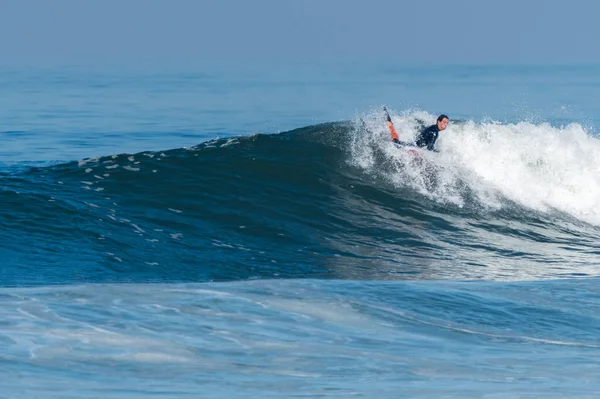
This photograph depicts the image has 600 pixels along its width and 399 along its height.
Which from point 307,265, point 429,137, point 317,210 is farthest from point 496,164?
point 307,265

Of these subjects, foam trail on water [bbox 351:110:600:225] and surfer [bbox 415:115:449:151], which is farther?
foam trail on water [bbox 351:110:600:225]

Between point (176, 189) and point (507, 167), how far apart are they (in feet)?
20.1

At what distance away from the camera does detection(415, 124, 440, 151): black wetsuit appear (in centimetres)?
1516

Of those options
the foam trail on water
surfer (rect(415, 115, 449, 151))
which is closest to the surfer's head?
surfer (rect(415, 115, 449, 151))

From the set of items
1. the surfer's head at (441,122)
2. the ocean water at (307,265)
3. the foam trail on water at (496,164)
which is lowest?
the ocean water at (307,265)

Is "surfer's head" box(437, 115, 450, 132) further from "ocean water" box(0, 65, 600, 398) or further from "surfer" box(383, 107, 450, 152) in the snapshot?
"ocean water" box(0, 65, 600, 398)

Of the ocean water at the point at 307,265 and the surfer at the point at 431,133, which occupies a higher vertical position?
the surfer at the point at 431,133

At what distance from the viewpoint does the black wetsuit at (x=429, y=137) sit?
15.2 metres

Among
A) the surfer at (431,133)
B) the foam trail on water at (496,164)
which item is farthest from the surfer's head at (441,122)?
the foam trail on water at (496,164)

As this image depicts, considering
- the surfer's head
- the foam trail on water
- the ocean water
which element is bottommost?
the ocean water

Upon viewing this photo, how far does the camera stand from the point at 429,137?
15.2m

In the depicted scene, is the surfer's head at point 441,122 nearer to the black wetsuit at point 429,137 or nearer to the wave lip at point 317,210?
the black wetsuit at point 429,137

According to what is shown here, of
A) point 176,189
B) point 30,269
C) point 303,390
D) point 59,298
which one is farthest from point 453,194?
point 303,390

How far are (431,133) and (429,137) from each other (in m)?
0.09
